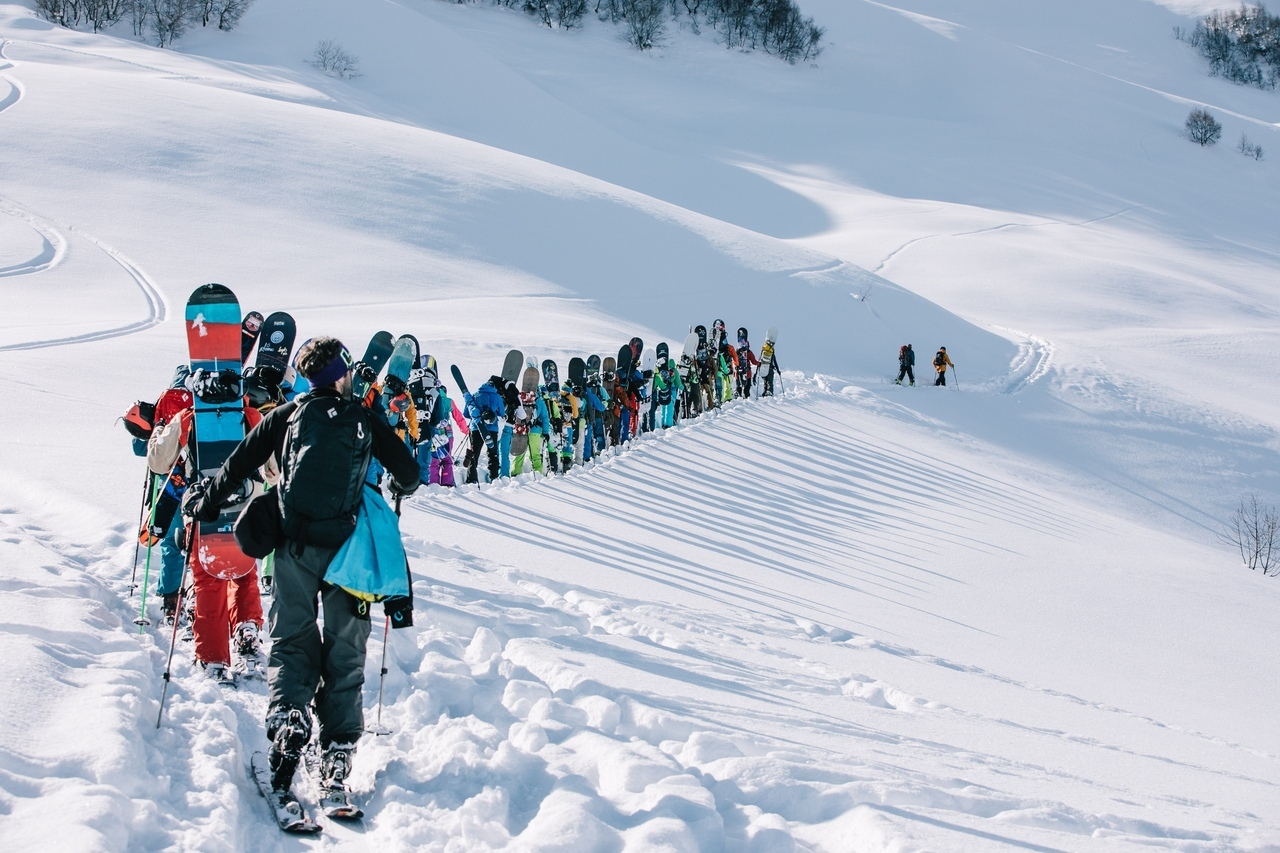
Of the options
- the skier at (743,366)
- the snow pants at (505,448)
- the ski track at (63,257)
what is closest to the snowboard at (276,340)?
the snow pants at (505,448)

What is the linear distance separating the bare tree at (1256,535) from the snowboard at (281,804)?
16.2 metres


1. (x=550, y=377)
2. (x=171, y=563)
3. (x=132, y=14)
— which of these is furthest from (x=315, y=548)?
(x=132, y=14)

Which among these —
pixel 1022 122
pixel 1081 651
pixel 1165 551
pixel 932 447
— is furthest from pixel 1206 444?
pixel 1022 122

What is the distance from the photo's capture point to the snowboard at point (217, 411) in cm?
516

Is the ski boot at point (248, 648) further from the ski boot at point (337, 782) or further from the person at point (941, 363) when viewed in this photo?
the person at point (941, 363)

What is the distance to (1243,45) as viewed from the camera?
92.9m

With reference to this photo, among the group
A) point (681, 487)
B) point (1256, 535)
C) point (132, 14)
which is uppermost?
point (132, 14)

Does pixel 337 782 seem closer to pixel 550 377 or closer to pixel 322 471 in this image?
pixel 322 471

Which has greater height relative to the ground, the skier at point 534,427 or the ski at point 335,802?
the ski at point 335,802

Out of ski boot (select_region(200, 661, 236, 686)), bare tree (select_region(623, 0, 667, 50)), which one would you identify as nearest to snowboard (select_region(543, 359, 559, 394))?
ski boot (select_region(200, 661, 236, 686))

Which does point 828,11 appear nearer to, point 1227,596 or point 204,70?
point 204,70

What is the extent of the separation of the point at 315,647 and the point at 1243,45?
110727 mm

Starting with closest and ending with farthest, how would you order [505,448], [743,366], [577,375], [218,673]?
[218,673] < [505,448] < [577,375] < [743,366]

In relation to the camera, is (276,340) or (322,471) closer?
(322,471)
